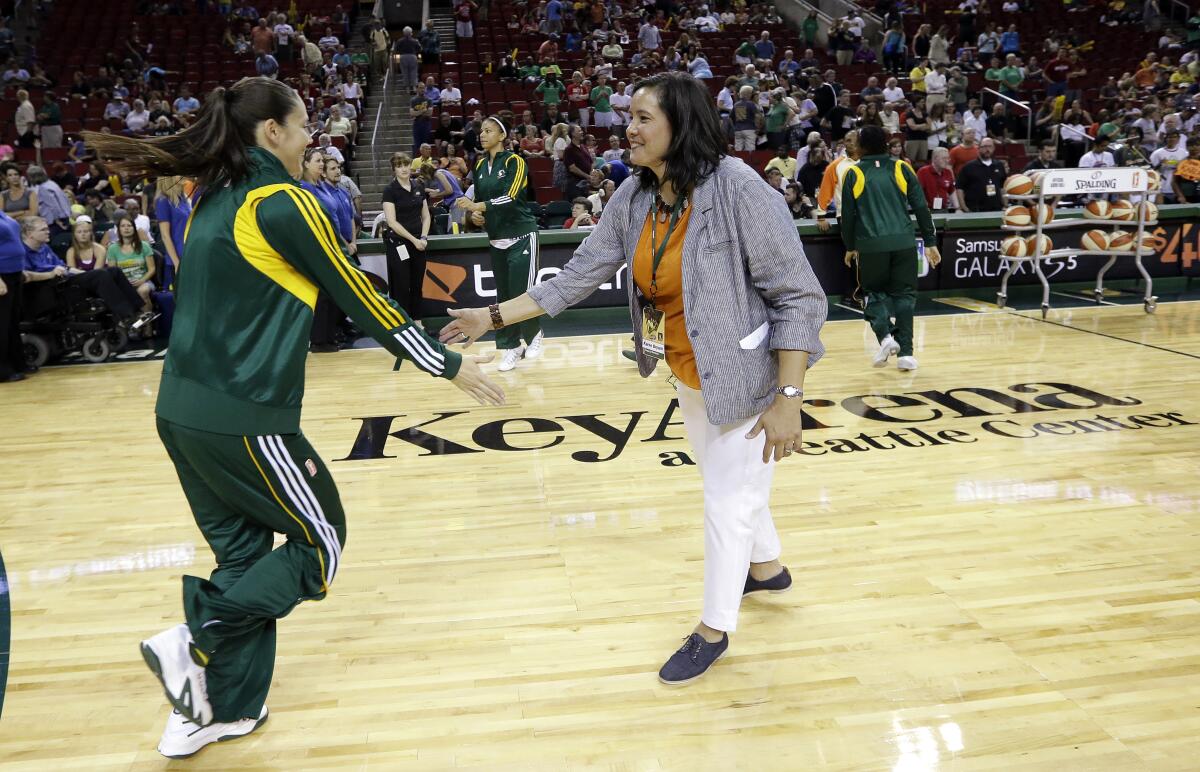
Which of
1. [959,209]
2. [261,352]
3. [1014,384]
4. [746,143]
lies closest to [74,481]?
[261,352]

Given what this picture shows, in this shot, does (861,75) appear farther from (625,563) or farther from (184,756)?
(184,756)

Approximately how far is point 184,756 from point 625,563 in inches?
68.3

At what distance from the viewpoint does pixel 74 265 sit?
8.87 m

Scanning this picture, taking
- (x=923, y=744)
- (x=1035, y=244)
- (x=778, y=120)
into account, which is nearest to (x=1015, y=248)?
(x=1035, y=244)

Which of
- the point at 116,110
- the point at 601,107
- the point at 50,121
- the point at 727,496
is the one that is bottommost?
the point at 727,496

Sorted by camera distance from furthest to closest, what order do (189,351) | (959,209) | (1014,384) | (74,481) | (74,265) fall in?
1. (959,209)
2. (74,265)
3. (1014,384)
4. (74,481)
5. (189,351)

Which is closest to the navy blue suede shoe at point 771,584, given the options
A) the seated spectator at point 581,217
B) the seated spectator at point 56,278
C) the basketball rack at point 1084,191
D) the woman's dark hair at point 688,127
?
the woman's dark hair at point 688,127

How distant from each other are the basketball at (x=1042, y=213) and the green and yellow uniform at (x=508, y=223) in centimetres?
440

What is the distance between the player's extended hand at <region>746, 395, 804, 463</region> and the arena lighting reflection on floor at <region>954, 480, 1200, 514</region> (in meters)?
2.13

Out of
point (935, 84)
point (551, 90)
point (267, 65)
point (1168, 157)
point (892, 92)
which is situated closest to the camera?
point (1168, 157)

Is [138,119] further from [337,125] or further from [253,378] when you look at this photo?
[253,378]

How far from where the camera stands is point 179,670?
8.45ft

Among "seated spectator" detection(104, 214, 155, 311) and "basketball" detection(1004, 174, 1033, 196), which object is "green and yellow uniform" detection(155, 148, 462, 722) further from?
"basketball" detection(1004, 174, 1033, 196)

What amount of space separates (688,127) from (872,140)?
449cm
